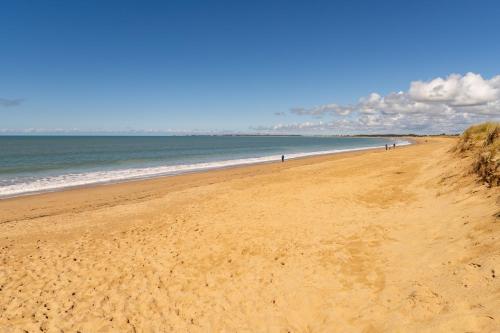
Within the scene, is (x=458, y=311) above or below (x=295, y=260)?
above

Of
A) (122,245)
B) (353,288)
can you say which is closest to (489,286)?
(353,288)

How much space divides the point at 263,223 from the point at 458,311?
6981 millimetres

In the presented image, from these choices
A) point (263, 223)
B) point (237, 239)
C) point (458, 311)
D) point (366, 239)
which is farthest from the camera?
point (263, 223)

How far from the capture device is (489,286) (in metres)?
4.33

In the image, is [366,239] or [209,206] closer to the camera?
[366,239]

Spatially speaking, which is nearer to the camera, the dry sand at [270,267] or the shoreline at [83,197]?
the dry sand at [270,267]

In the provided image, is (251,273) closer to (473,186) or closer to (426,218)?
(426,218)

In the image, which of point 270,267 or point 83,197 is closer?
point 270,267

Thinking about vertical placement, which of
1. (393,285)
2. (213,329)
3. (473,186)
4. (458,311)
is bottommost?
(213,329)

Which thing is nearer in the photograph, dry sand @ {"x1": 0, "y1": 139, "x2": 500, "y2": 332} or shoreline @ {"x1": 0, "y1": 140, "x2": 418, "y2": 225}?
dry sand @ {"x1": 0, "y1": 139, "x2": 500, "y2": 332}

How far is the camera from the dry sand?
500cm

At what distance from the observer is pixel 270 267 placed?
23.8 feet

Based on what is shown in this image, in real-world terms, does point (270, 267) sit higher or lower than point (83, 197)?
higher

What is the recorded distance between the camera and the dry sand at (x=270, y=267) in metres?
5.00
